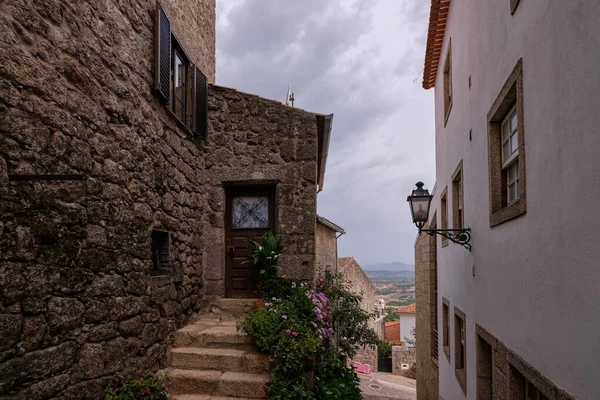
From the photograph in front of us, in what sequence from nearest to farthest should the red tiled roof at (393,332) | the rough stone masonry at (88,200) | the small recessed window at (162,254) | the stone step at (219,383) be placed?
the rough stone masonry at (88,200) → the stone step at (219,383) → the small recessed window at (162,254) → the red tiled roof at (393,332)

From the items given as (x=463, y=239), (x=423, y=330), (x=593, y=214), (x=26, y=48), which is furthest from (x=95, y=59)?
(x=423, y=330)

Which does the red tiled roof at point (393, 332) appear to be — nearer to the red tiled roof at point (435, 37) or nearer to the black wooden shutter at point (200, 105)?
the red tiled roof at point (435, 37)

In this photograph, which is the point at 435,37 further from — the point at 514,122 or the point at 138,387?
the point at 138,387

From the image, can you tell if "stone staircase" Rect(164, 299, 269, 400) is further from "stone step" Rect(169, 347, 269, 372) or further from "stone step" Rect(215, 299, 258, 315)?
"stone step" Rect(215, 299, 258, 315)

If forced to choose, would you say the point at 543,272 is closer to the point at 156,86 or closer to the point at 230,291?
the point at 156,86

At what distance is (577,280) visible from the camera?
223cm

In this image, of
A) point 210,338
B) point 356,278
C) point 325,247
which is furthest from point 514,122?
point 356,278

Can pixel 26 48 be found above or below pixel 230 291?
above

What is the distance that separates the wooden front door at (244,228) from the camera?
22.7ft

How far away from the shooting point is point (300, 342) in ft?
16.2

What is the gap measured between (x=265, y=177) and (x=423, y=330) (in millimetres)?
6971

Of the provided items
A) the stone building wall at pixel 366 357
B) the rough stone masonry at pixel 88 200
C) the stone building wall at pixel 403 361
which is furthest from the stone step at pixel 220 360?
the stone building wall at pixel 403 361

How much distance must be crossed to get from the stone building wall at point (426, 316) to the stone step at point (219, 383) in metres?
5.79

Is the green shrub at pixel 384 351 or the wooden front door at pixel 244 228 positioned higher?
the wooden front door at pixel 244 228
